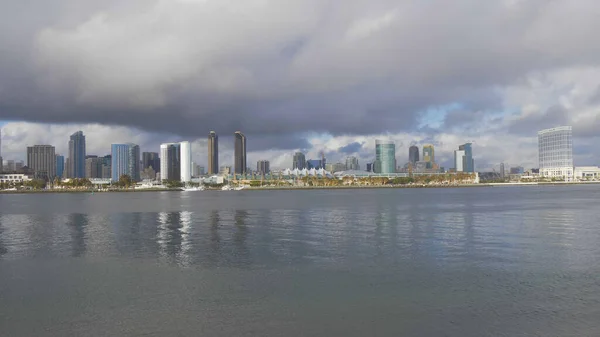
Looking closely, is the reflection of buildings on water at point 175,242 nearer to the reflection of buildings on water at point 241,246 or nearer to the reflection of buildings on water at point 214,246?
the reflection of buildings on water at point 214,246

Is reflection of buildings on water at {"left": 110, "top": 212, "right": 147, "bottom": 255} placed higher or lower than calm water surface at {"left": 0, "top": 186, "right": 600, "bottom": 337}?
lower

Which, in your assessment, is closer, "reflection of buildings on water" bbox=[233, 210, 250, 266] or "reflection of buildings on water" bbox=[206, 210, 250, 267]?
"reflection of buildings on water" bbox=[233, 210, 250, 266]

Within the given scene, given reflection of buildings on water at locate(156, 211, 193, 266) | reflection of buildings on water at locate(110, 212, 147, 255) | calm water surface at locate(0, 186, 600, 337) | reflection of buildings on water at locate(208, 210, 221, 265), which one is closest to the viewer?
calm water surface at locate(0, 186, 600, 337)

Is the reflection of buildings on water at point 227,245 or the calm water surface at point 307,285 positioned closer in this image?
the calm water surface at point 307,285

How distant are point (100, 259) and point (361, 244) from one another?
17.7m

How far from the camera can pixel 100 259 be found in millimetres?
29156

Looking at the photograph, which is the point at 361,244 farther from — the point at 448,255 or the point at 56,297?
the point at 56,297

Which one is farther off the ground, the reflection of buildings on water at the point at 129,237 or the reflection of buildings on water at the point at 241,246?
the reflection of buildings on water at the point at 241,246

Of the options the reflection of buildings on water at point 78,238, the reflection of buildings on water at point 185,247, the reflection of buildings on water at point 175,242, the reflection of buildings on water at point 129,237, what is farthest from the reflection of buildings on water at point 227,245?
the reflection of buildings on water at point 78,238

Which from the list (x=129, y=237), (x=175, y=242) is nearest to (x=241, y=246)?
(x=175, y=242)

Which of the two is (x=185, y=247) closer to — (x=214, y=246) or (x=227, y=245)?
(x=214, y=246)

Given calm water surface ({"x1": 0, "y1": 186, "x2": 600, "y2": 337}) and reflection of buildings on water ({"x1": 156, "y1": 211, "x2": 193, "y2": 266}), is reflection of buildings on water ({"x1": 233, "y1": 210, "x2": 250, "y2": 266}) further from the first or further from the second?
reflection of buildings on water ({"x1": 156, "y1": 211, "x2": 193, "y2": 266})

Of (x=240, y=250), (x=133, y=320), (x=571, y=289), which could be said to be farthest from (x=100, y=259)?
(x=571, y=289)

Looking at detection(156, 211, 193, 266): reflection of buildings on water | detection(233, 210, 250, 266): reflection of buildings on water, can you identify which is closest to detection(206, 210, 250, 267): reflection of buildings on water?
detection(233, 210, 250, 266): reflection of buildings on water
